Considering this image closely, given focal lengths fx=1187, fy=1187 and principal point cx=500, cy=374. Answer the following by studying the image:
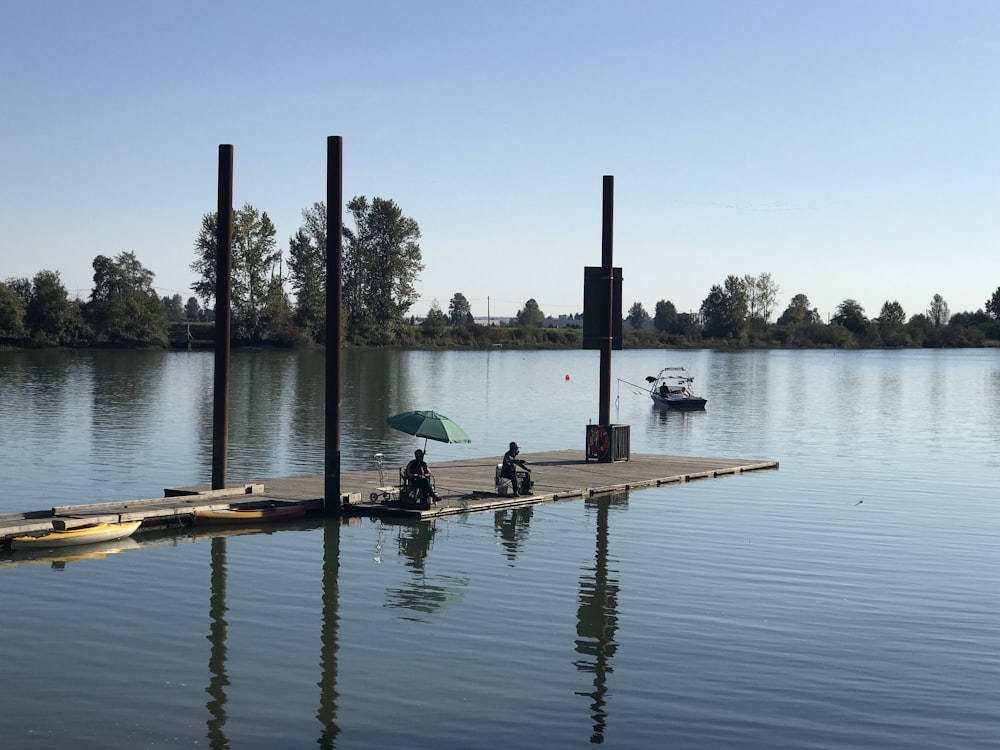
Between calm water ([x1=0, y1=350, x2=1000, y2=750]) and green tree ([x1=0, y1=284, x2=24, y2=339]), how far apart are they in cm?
9813

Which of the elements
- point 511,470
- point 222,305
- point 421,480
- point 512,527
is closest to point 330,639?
point 421,480

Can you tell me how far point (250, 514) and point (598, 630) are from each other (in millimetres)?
11009

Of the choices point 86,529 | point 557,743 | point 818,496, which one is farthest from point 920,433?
point 557,743

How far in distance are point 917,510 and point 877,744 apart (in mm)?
21029

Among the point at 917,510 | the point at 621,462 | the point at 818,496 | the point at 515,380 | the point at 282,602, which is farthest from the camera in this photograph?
the point at 515,380

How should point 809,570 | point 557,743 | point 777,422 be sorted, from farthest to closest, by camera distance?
→ point 777,422, point 809,570, point 557,743

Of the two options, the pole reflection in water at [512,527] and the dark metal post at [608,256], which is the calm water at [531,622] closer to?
the pole reflection in water at [512,527]

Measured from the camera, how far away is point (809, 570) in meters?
23.6

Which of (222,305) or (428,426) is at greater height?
(222,305)

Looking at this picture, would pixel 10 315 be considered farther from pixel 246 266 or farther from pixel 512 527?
pixel 512 527

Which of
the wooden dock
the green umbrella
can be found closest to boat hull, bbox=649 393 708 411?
the wooden dock

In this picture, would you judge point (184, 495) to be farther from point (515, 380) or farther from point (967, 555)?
point (515, 380)

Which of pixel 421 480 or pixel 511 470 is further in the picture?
pixel 511 470

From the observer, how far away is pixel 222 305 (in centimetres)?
2820
